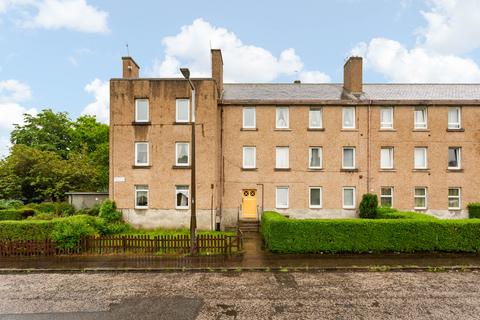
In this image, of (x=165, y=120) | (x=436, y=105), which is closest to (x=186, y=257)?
(x=165, y=120)

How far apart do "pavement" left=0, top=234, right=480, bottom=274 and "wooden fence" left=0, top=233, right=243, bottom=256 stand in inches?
16.4

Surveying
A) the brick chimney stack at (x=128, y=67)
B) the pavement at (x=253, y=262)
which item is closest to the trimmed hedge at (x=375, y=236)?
the pavement at (x=253, y=262)

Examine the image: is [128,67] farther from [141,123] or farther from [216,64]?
[216,64]

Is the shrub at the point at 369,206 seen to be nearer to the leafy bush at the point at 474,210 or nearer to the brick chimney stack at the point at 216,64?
the leafy bush at the point at 474,210

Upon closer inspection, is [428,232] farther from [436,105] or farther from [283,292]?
[436,105]

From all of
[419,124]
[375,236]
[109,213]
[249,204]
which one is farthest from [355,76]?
[109,213]

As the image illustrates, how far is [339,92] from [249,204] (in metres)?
12.7

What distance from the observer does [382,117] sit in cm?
2289

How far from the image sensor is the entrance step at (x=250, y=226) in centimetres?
2102

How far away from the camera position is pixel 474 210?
71.7 feet

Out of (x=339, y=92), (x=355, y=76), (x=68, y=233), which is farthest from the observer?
(x=339, y=92)

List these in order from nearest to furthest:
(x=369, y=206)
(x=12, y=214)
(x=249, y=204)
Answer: (x=369, y=206), (x=12, y=214), (x=249, y=204)

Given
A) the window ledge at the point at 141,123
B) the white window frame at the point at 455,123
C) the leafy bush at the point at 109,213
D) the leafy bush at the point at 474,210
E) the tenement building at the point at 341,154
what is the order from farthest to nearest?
the white window frame at the point at 455,123
the tenement building at the point at 341,154
the leafy bush at the point at 474,210
the window ledge at the point at 141,123
the leafy bush at the point at 109,213

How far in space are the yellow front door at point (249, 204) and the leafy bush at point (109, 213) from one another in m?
9.07
